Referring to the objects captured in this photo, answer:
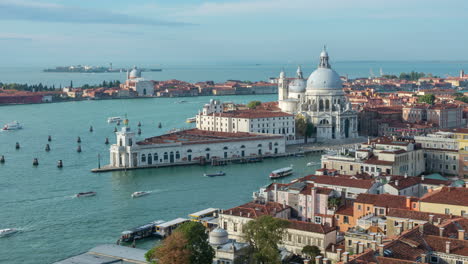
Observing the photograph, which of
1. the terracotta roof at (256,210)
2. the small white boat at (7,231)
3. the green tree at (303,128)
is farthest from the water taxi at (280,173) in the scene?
the green tree at (303,128)

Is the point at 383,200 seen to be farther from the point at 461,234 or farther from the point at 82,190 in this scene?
the point at 82,190

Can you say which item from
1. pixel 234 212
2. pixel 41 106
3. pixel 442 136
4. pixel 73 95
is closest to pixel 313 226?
pixel 234 212

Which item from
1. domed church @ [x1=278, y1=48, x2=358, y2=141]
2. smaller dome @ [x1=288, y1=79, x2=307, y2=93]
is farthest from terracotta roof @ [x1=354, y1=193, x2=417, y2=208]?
smaller dome @ [x1=288, y1=79, x2=307, y2=93]

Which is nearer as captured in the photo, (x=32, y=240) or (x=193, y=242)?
(x=193, y=242)

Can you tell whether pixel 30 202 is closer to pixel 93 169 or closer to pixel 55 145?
pixel 93 169

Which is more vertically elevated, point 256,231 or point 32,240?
point 256,231

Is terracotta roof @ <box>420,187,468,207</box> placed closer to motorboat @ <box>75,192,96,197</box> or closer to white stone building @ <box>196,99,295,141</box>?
→ motorboat @ <box>75,192,96,197</box>

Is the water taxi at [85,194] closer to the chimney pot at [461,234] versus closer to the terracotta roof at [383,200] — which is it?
the terracotta roof at [383,200]
